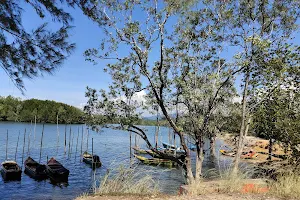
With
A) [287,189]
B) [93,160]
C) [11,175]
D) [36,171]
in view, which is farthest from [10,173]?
[287,189]

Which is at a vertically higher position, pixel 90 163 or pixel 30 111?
pixel 30 111

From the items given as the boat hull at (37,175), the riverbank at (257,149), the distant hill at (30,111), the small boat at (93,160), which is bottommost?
the boat hull at (37,175)

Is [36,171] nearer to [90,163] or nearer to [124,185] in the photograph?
[90,163]

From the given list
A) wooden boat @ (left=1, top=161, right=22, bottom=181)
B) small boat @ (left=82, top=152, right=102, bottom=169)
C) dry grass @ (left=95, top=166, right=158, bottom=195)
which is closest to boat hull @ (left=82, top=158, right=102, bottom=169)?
small boat @ (left=82, top=152, right=102, bottom=169)

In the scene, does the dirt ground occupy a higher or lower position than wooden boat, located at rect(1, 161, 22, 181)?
higher

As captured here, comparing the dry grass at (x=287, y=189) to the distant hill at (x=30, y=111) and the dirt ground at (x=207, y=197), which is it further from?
the distant hill at (x=30, y=111)

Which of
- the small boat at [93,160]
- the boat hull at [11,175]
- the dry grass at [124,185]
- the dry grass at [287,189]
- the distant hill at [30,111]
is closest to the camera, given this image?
the dry grass at [287,189]

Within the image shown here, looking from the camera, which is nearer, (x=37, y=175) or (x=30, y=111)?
(x=37, y=175)

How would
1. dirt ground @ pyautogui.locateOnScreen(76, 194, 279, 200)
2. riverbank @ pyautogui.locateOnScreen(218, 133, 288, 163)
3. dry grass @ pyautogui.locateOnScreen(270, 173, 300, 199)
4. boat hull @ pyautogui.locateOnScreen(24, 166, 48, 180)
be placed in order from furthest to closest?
boat hull @ pyautogui.locateOnScreen(24, 166, 48, 180), riverbank @ pyautogui.locateOnScreen(218, 133, 288, 163), dry grass @ pyautogui.locateOnScreen(270, 173, 300, 199), dirt ground @ pyautogui.locateOnScreen(76, 194, 279, 200)

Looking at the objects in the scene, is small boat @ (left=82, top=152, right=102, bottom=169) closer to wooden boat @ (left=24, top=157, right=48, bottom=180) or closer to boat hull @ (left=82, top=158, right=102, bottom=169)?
boat hull @ (left=82, top=158, right=102, bottom=169)

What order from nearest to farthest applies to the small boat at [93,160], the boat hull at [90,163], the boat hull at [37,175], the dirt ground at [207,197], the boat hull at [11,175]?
the dirt ground at [207,197] < the boat hull at [11,175] < the boat hull at [37,175] < the small boat at [93,160] < the boat hull at [90,163]

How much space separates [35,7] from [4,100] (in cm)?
10985

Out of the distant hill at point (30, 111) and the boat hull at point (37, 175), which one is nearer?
the boat hull at point (37, 175)

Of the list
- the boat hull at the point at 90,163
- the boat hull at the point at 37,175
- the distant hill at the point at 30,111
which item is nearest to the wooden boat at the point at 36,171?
the boat hull at the point at 37,175
